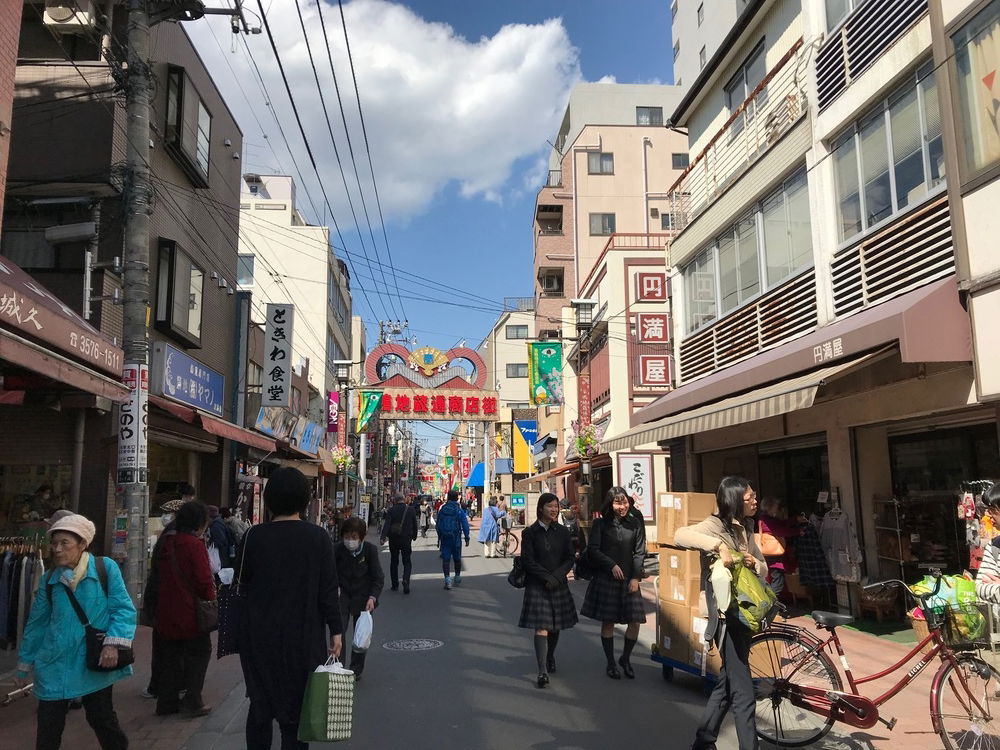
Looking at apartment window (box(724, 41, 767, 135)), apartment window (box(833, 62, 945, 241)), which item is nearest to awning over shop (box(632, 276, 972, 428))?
apartment window (box(833, 62, 945, 241))

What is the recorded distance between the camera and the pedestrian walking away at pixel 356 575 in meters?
7.28

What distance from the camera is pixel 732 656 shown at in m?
4.79

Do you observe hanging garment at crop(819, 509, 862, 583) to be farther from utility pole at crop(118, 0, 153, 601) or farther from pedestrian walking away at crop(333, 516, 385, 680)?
utility pole at crop(118, 0, 153, 601)

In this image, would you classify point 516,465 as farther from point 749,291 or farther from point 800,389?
point 800,389

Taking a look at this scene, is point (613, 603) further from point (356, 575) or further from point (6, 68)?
point (6, 68)

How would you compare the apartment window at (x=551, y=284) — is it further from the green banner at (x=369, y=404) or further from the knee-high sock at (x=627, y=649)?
the knee-high sock at (x=627, y=649)

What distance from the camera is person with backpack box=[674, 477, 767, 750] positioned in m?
4.70

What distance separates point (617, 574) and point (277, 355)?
13832 millimetres

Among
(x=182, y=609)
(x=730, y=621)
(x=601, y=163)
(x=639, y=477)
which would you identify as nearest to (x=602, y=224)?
(x=601, y=163)

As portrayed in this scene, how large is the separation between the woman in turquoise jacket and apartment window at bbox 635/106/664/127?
4407 cm

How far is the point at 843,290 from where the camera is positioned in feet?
35.3

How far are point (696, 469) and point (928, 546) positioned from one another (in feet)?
23.2

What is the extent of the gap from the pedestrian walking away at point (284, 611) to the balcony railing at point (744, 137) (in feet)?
36.4

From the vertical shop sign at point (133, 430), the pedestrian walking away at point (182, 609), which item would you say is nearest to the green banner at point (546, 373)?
the vertical shop sign at point (133, 430)
